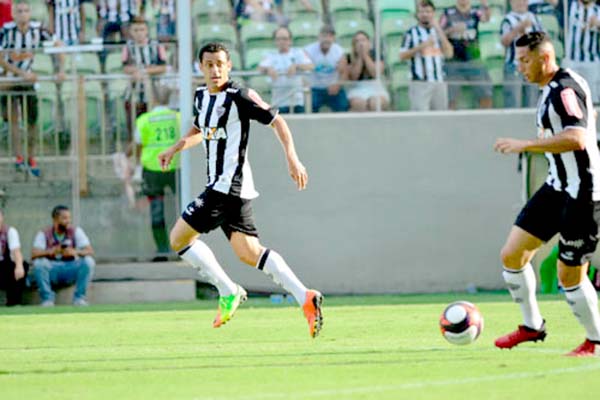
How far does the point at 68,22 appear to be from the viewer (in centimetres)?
1812

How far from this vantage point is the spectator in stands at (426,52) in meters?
17.8

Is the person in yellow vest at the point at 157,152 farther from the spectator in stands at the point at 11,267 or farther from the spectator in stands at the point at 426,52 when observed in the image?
the spectator in stands at the point at 426,52

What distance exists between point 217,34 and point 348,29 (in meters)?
1.75

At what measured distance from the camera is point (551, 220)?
892 centimetres

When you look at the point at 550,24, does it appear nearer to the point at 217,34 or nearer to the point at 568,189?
the point at 217,34

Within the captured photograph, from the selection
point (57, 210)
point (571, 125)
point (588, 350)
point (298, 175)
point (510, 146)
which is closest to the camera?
point (510, 146)

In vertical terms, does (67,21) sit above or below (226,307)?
above

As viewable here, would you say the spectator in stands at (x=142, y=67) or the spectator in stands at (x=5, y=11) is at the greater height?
the spectator in stands at (x=5, y=11)

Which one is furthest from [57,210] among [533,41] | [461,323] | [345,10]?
[533,41]

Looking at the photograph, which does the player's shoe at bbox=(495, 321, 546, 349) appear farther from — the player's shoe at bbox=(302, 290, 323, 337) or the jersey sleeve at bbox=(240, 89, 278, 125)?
the jersey sleeve at bbox=(240, 89, 278, 125)

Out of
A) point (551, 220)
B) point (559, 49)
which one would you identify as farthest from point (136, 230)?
point (551, 220)

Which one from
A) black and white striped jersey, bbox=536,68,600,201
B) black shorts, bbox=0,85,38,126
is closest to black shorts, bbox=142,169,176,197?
black shorts, bbox=0,85,38,126

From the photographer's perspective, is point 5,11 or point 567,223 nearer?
point 567,223

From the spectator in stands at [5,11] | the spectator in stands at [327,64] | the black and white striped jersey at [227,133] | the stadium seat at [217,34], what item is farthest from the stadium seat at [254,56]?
the black and white striped jersey at [227,133]
